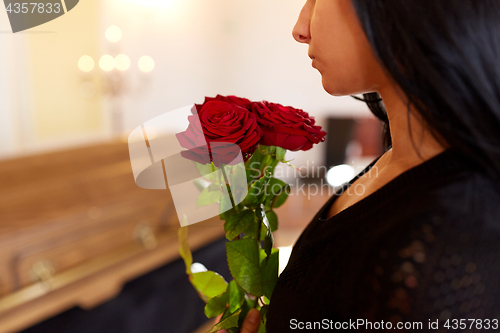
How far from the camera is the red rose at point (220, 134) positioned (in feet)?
1.71

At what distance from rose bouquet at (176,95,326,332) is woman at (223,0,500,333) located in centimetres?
15

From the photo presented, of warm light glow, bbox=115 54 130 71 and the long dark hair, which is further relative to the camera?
warm light glow, bbox=115 54 130 71

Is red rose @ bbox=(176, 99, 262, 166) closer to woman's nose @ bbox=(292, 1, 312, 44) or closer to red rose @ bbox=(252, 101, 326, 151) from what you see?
red rose @ bbox=(252, 101, 326, 151)

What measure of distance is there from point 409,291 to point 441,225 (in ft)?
0.27

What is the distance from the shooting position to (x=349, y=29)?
1.60 feet

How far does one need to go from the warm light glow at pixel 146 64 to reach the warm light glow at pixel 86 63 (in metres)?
0.54

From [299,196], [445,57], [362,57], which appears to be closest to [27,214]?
[362,57]

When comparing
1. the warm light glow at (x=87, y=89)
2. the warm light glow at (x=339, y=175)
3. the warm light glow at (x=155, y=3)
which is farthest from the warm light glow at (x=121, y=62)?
the warm light glow at (x=339, y=175)

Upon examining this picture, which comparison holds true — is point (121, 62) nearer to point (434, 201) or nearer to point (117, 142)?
point (117, 142)

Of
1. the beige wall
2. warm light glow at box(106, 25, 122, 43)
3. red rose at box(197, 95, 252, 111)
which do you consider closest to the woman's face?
red rose at box(197, 95, 252, 111)

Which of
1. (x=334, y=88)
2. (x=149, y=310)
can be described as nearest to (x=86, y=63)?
(x=149, y=310)

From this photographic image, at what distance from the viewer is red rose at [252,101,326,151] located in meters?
0.56

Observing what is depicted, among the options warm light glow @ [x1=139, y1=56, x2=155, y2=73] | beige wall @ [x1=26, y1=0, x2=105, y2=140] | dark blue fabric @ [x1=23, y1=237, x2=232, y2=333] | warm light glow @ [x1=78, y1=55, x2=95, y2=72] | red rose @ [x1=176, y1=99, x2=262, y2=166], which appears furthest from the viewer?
warm light glow @ [x1=139, y1=56, x2=155, y2=73]

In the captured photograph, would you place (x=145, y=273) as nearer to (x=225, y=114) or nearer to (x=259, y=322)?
(x=259, y=322)
